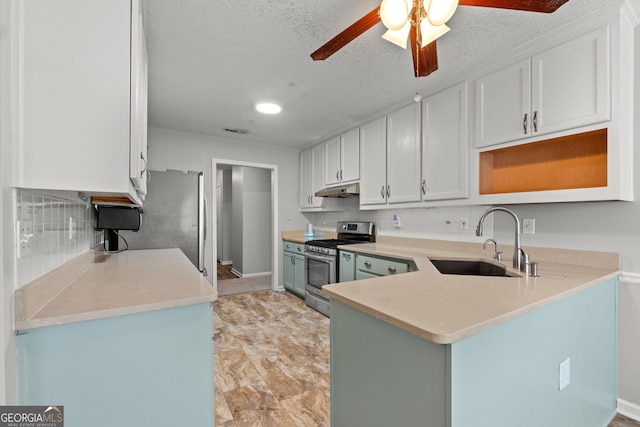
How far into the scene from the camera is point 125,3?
1.04 meters

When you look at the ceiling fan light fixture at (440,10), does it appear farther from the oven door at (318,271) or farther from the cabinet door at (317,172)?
the cabinet door at (317,172)

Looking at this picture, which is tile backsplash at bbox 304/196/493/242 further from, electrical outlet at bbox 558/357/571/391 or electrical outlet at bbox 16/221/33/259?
electrical outlet at bbox 16/221/33/259

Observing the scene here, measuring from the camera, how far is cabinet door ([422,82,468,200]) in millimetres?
2285

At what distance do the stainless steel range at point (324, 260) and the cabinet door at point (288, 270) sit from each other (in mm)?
449

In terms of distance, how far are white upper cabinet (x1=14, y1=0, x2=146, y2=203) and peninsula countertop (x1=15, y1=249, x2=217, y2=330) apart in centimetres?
38

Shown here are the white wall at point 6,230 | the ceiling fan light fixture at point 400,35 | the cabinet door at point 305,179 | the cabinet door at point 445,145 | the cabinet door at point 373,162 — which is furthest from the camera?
the cabinet door at point 305,179

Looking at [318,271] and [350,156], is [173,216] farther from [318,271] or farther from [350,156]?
[350,156]

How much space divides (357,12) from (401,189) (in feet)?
5.41

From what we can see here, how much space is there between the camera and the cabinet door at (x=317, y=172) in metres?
4.12

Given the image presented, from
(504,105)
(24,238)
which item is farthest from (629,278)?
(24,238)

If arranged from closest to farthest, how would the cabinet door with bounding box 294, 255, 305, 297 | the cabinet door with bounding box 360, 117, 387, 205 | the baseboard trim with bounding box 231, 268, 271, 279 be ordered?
the cabinet door with bounding box 360, 117, 387, 205 < the cabinet door with bounding box 294, 255, 305, 297 < the baseboard trim with bounding box 231, 268, 271, 279

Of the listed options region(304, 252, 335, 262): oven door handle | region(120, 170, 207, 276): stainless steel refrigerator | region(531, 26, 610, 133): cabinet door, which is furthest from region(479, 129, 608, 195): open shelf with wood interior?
region(120, 170, 207, 276): stainless steel refrigerator

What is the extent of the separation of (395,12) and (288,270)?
12.2 feet

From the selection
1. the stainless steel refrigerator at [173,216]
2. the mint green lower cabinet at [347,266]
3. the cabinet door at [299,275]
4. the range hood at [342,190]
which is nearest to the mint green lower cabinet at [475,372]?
the mint green lower cabinet at [347,266]
